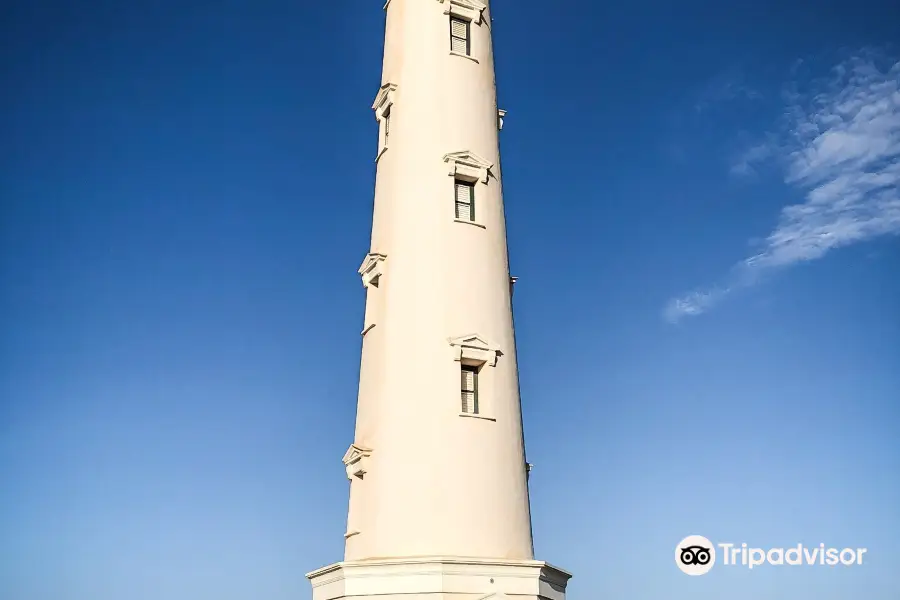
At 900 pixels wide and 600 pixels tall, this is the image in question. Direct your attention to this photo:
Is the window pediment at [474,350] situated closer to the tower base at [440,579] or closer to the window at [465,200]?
the window at [465,200]

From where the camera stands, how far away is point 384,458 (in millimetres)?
19953

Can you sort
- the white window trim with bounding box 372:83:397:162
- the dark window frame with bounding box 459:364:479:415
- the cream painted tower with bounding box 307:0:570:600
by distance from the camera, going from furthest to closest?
the white window trim with bounding box 372:83:397:162
the dark window frame with bounding box 459:364:479:415
the cream painted tower with bounding box 307:0:570:600

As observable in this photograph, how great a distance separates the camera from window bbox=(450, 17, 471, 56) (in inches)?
918

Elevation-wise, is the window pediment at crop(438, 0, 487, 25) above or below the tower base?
above

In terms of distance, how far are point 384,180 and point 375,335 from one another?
12.8 ft

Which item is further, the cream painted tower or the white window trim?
the white window trim

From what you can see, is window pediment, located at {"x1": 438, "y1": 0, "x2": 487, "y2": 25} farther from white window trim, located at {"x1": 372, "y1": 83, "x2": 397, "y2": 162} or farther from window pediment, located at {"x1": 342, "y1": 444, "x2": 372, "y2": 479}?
window pediment, located at {"x1": 342, "y1": 444, "x2": 372, "y2": 479}

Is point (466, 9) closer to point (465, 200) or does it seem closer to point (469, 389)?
point (465, 200)

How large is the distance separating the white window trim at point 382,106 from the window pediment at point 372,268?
9.46ft

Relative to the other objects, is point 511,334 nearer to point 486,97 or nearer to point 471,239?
point 471,239

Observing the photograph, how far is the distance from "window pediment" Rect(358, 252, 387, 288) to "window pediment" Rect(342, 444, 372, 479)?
12.6 feet

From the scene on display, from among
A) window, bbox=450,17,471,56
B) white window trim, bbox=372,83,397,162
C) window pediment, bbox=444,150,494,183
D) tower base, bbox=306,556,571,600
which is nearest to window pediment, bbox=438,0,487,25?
window, bbox=450,17,471,56

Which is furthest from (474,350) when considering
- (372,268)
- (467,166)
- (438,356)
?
(467,166)

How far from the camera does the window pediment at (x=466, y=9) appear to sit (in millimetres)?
23406
